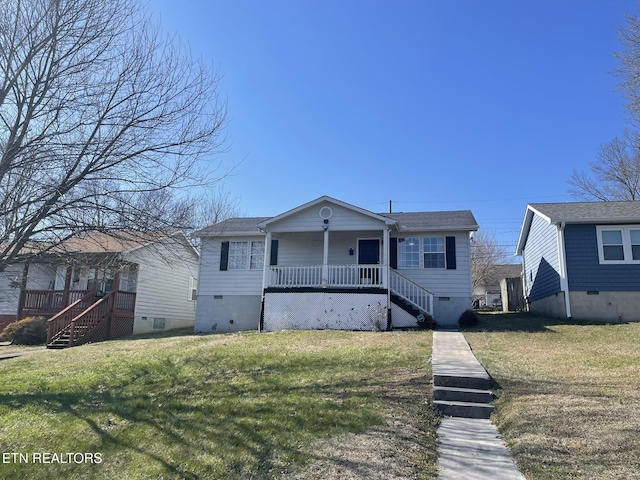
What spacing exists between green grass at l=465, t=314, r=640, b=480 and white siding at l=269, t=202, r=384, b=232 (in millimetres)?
6017

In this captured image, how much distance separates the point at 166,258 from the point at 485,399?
19.7ft

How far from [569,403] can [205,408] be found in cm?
471

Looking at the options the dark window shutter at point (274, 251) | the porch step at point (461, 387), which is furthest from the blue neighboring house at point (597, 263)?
the dark window shutter at point (274, 251)

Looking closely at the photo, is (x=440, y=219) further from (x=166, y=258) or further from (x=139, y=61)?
(x=139, y=61)

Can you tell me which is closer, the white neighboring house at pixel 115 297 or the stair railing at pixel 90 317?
the stair railing at pixel 90 317

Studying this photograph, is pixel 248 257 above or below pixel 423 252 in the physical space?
below

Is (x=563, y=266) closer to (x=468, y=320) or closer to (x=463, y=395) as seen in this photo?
(x=468, y=320)

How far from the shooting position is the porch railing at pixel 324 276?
50.5 ft

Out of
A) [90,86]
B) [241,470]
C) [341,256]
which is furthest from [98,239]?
[341,256]

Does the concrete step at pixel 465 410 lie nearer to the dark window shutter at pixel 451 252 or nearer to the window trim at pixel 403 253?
the dark window shutter at pixel 451 252

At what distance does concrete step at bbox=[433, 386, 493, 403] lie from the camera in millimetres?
6324

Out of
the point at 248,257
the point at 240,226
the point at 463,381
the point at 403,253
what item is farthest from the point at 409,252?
the point at 463,381

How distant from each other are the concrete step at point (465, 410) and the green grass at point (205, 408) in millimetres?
295

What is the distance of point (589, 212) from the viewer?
51.2 feet
